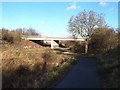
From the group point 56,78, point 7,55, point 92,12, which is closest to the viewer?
point 56,78

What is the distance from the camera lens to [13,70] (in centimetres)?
2431

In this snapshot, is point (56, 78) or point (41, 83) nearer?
point (41, 83)

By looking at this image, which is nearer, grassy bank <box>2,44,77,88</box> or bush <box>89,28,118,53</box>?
grassy bank <box>2,44,77,88</box>

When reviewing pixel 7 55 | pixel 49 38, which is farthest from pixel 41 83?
pixel 49 38

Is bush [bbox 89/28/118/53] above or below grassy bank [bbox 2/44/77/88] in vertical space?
above

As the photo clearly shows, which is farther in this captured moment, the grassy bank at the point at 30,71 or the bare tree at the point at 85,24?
the bare tree at the point at 85,24

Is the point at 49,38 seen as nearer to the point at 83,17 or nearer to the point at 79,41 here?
the point at 79,41

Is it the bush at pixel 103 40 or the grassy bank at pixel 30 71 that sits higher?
the bush at pixel 103 40

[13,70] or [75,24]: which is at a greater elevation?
[75,24]

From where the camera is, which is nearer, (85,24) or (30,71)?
(30,71)

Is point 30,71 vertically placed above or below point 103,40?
below

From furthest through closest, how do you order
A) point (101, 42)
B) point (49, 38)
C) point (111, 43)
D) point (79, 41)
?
point (49, 38) → point (79, 41) → point (101, 42) → point (111, 43)

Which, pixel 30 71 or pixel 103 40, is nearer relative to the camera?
pixel 30 71

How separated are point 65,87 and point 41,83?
1408 millimetres
